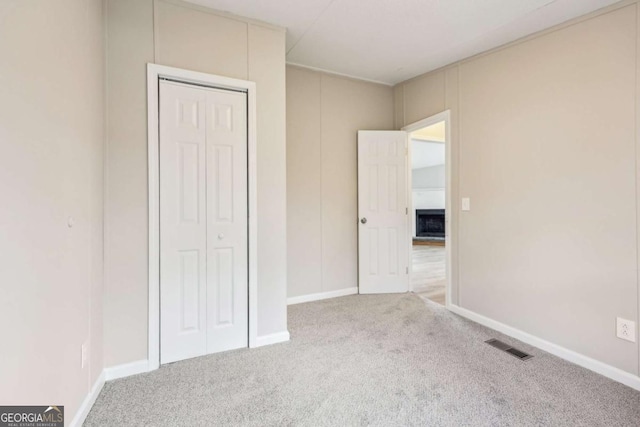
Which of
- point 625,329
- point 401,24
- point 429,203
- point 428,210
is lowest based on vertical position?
point 625,329

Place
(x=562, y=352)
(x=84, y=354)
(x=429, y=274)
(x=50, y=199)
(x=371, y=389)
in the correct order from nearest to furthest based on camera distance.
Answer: (x=50, y=199) < (x=84, y=354) < (x=371, y=389) < (x=562, y=352) < (x=429, y=274)

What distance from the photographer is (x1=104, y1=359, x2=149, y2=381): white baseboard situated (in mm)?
2031

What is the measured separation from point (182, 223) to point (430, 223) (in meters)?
8.45

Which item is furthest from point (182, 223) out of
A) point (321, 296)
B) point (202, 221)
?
point (321, 296)

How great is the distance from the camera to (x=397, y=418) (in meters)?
1.66

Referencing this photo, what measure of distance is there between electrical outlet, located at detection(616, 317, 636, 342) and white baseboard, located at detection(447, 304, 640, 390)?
229 mm

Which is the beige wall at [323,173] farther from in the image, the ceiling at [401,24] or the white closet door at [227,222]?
the white closet door at [227,222]

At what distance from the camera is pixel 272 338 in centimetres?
257

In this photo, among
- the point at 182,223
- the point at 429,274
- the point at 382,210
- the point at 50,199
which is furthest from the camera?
the point at 429,274

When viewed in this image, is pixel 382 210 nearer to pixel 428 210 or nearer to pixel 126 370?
pixel 126 370

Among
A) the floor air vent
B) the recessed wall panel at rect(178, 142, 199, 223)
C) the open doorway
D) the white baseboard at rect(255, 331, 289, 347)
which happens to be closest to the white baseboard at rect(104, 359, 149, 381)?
the white baseboard at rect(255, 331, 289, 347)

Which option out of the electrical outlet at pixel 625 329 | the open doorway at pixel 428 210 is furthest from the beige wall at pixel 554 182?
the open doorway at pixel 428 210

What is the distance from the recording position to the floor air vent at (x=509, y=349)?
2369 mm

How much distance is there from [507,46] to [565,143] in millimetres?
1050
